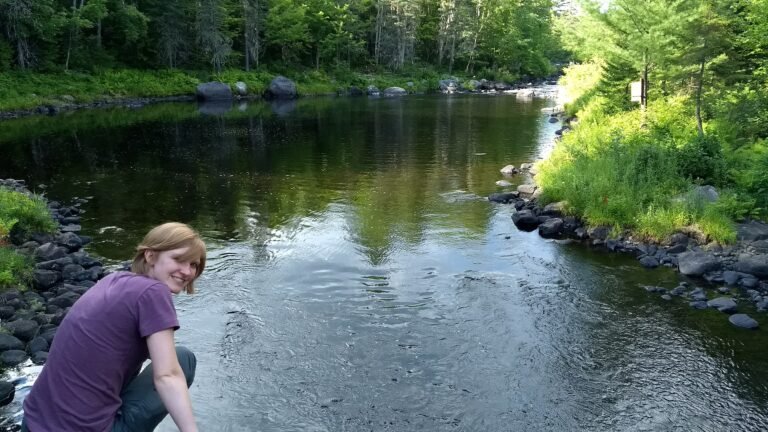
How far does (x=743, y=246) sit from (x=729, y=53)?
9004 mm

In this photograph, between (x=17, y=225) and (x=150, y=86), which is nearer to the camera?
(x=17, y=225)

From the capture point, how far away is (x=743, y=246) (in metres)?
12.0

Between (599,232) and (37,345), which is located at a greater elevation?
(599,232)

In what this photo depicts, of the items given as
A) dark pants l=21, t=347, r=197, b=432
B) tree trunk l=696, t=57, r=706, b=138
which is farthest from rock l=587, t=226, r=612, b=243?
dark pants l=21, t=347, r=197, b=432

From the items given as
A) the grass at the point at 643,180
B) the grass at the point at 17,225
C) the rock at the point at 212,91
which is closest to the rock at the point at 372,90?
the rock at the point at 212,91

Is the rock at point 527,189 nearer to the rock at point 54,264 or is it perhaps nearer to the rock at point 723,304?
the rock at point 723,304

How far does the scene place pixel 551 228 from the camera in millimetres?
→ 13805

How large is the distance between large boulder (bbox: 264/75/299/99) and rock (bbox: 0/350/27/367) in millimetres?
47845

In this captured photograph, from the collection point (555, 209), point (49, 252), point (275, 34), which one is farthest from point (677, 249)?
point (275, 34)

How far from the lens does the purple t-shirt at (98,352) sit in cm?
314

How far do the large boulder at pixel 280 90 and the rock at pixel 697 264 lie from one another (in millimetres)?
46087

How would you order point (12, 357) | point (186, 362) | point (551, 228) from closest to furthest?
1. point (186, 362)
2. point (12, 357)
3. point (551, 228)

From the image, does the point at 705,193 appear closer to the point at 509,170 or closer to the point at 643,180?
the point at 643,180

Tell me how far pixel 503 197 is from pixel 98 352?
14.4m
